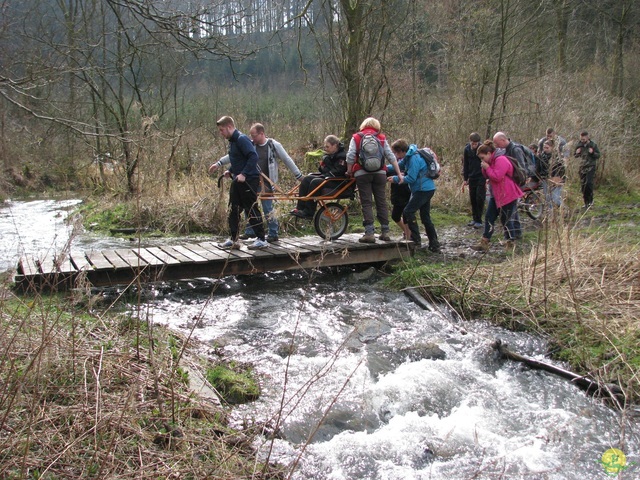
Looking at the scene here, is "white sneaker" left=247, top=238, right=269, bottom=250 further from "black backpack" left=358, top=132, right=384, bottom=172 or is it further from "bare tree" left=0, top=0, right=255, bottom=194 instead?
"bare tree" left=0, top=0, right=255, bottom=194

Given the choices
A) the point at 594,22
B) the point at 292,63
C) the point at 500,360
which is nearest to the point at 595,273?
the point at 500,360

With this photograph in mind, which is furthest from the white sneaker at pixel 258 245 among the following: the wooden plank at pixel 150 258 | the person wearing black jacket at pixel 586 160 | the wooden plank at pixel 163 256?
the person wearing black jacket at pixel 586 160

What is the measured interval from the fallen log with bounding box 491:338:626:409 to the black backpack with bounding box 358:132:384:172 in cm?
317

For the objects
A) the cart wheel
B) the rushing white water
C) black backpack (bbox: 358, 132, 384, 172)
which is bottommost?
the rushing white water

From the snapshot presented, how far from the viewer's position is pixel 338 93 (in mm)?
13359

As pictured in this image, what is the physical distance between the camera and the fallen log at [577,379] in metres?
4.69

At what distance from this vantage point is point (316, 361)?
17.6ft

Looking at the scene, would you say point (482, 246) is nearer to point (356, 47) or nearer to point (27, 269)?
point (356, 47)

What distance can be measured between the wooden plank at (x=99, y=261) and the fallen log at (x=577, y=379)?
476 centimetres

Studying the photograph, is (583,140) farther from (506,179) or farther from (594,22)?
(594,22)

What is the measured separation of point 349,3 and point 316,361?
915 centimetres

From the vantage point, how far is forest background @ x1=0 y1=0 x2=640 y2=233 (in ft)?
39.2

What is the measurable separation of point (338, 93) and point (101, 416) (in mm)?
11368

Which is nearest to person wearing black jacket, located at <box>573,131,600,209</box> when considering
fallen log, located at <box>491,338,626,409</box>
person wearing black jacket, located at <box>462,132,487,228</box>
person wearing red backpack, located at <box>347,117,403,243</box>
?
person wearing black jacket, located at <box>462,132,487,228</box>
